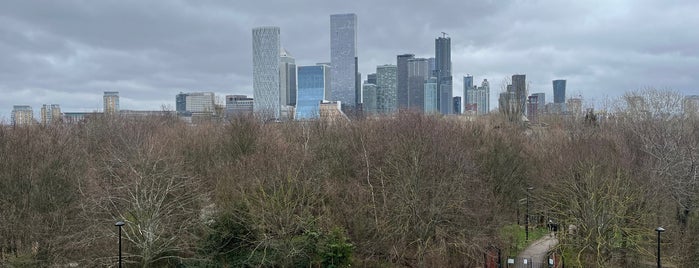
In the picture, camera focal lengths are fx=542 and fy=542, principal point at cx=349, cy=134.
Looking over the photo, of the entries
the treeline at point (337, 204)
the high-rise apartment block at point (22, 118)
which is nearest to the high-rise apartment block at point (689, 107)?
the treeline at point (337, 204)

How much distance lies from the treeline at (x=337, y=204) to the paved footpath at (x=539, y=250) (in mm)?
1733

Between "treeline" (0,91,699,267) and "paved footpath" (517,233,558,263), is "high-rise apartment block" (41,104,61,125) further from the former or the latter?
"paved footpath" (517,233,558,263)

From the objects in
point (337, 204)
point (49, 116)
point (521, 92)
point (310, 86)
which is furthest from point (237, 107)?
point (337, 204)

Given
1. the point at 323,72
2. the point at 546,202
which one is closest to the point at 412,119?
the point at 546,202

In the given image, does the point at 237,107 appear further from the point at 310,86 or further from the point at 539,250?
the point at 539,250

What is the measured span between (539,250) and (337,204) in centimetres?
1353

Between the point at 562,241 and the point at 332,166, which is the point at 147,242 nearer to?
the point at 332,166

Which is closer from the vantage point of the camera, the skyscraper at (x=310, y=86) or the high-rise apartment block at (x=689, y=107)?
the high-rise apartment block at (x=689, y=107)

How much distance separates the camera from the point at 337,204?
27828 mm

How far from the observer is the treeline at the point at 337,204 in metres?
24.2

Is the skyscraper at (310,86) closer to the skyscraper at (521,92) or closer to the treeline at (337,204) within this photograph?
the skyscraper at (521,92)

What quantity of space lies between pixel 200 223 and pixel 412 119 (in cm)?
1344

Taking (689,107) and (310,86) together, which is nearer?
(689,107)

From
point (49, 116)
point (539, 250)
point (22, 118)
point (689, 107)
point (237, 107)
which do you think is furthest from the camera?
point (237, 107)
